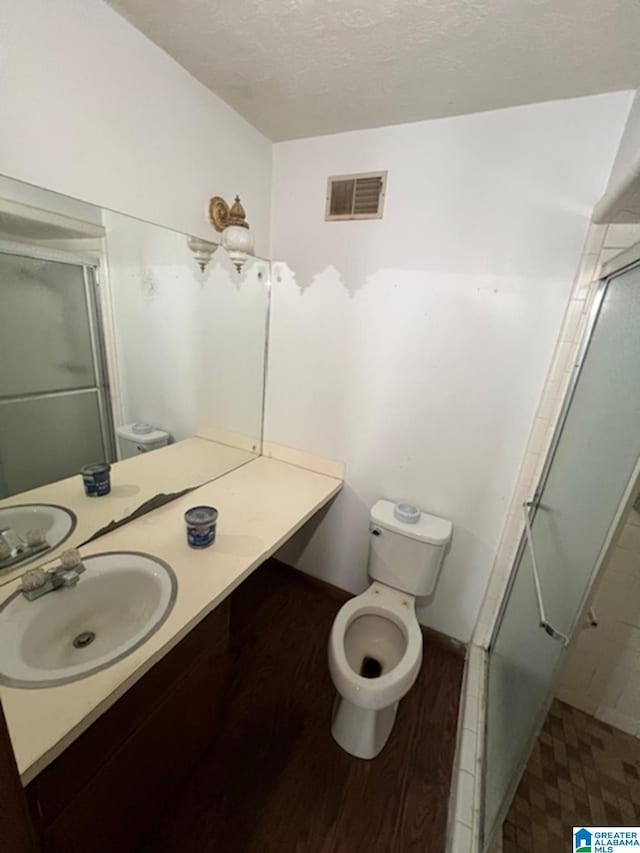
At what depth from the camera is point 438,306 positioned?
53.6 inches

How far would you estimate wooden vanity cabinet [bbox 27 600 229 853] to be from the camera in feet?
2.24

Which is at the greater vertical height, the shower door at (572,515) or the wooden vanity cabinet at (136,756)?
the shower door at (572,515)

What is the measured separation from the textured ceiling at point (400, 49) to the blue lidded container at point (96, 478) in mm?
1286

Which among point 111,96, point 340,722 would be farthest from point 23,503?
point 340,722

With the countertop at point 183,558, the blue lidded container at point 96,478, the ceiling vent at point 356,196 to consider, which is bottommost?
the countertop at point 183,558

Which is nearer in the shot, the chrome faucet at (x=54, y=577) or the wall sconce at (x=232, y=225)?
the chrome faucet at (x=54, y=577)

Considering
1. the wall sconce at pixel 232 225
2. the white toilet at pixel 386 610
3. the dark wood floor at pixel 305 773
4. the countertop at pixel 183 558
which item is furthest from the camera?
the wall sconce at pixel 232 225

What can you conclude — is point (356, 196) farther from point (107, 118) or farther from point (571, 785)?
point (571, 785)

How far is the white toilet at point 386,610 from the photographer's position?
1259 millimetres

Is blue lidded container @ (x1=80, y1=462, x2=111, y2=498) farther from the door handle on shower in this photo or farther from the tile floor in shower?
the tile floor in shower

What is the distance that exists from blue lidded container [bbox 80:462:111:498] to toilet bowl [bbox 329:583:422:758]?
99cm

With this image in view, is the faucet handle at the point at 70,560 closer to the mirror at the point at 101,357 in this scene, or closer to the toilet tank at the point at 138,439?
the mirror at the point at 101,357
